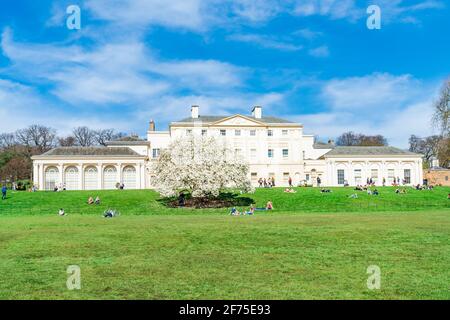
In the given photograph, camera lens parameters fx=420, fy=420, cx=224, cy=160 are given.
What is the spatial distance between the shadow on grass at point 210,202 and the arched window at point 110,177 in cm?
2147

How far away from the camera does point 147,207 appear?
36312 millimetres

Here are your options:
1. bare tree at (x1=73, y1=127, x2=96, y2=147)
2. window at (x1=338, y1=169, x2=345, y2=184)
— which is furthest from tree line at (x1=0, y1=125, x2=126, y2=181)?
window at (x1=338, y1=169, x2=345, y2=184)

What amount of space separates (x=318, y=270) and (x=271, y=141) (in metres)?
58.6

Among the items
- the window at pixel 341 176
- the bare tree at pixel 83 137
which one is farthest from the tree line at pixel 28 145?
the window at pixel 341 176

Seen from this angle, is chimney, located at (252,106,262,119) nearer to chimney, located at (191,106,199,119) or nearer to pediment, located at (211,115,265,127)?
pediment, located at (211,115,265,127)

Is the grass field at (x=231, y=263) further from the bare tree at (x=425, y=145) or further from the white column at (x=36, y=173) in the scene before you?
the bare tree at (x=425, y=145)

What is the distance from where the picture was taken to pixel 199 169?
3794 centimetres

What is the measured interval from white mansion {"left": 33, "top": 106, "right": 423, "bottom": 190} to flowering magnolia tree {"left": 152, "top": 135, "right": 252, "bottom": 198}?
63.8ft

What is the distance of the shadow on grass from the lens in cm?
3678

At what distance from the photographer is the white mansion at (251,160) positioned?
58281mm

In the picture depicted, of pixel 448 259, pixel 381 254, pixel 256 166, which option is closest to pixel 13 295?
pixel 381 254

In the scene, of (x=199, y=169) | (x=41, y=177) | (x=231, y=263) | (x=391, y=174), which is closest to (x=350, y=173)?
(x=391, y=174)

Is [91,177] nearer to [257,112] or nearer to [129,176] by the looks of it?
[129,176]
